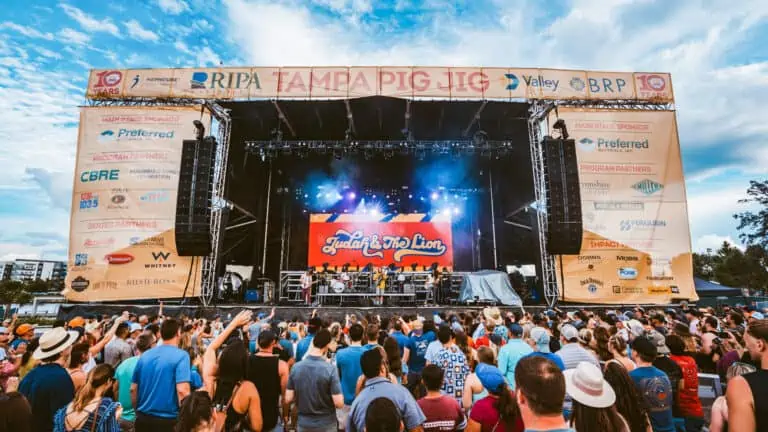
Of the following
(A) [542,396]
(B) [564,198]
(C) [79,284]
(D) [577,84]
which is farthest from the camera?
(D) [577,84]

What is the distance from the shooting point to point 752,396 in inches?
75.8

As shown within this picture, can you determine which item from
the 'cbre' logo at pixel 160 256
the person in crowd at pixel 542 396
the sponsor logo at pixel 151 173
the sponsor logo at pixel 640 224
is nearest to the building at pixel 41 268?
the sponsor logo at pixel 151 173

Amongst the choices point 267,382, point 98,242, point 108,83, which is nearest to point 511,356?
point 267,382

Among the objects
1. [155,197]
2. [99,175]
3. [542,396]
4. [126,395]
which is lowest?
[126,395]

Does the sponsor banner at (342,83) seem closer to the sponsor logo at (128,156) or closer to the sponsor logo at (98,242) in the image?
the sponsor logo at (128,156)

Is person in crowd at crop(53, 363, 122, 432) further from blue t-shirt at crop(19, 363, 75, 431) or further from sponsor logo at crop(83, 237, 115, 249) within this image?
sponsor logo at crop(83, 237, 115, 249)

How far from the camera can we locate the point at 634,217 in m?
12.6

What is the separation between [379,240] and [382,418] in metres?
16.2

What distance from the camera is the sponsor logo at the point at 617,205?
1268 centimetres

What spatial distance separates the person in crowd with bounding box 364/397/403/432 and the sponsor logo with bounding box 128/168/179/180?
44.3 ft

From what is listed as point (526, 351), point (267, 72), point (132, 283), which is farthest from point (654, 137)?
point (132, 283)

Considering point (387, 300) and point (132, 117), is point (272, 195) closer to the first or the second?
point (132, 117)

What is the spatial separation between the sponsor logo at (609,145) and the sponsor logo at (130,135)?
49.3 ft

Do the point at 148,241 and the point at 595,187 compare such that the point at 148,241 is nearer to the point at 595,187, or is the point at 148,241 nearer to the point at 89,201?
the point at 89,201
